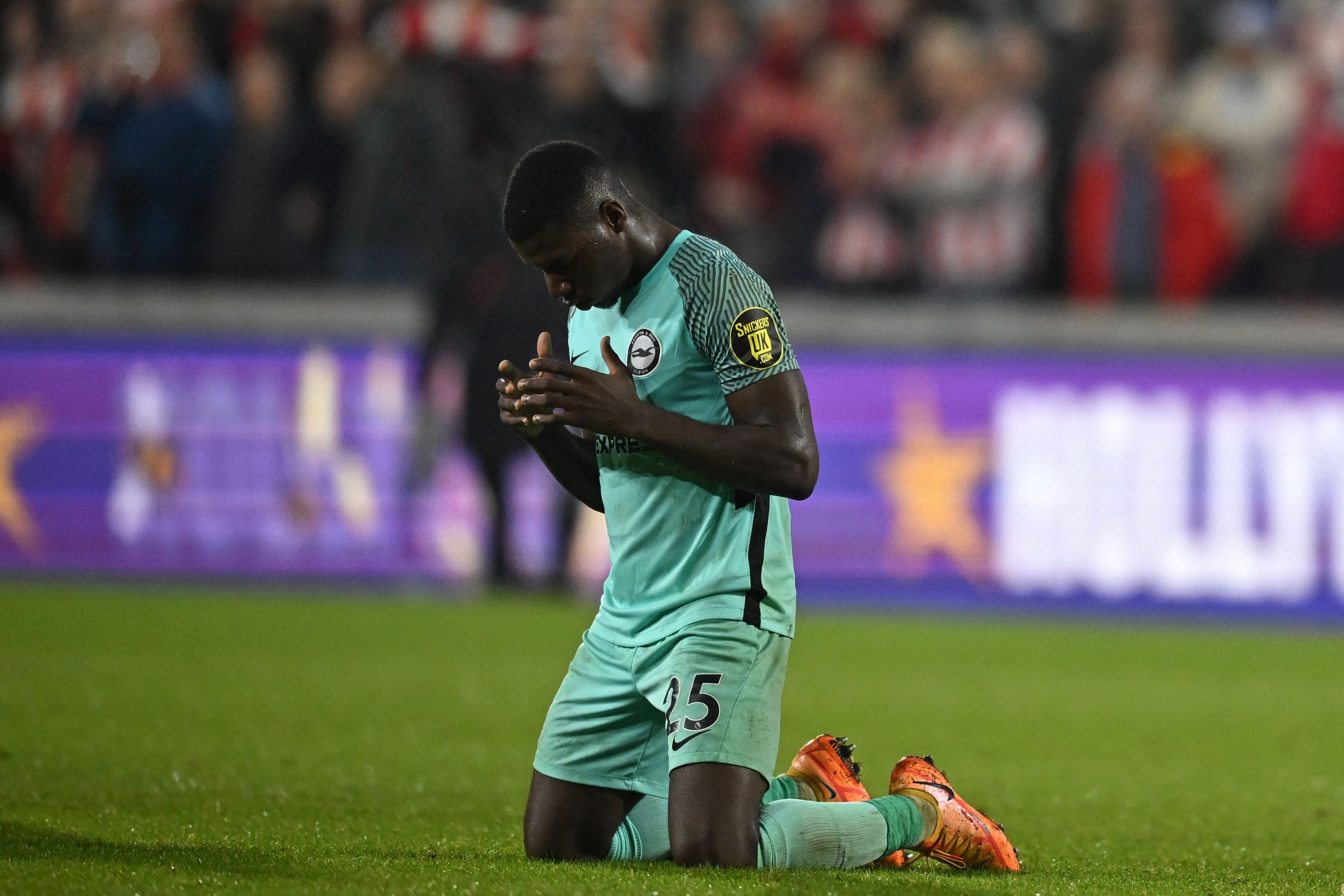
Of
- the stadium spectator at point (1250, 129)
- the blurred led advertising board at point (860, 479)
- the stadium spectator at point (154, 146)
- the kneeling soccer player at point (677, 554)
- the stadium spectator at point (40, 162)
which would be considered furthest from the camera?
the stadium spectator at point (40, 162)

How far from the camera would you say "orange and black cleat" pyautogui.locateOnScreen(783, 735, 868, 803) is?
4957mm

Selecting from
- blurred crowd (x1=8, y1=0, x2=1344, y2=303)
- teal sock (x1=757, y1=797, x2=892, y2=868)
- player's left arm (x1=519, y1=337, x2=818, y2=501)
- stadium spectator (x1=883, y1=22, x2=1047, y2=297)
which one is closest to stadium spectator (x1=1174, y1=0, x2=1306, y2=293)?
blurred crowd (x1=8, y1=0, x2=1344, y2=303)

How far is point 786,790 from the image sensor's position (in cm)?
492

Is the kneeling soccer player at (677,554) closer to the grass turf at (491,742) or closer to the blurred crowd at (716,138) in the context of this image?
the grass turf at (491,742)

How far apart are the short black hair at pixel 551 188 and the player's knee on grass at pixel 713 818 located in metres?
1.33

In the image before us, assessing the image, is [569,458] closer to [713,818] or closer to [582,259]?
[582,259]

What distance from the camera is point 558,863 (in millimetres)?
4598

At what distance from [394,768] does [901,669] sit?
151 inches

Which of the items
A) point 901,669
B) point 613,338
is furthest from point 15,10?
point 613,338

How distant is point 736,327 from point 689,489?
17.3 inches

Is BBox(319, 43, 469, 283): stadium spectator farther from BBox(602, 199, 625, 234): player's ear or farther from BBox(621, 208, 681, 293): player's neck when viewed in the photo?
BBox(602, 199, 625, 234): player's ear

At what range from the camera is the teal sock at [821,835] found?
455 centimetres

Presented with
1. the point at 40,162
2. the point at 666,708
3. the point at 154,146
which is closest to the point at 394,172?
the point at 154,146

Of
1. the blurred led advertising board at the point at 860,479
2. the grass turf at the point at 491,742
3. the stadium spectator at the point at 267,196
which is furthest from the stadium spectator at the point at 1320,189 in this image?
the stadium spectator at the point at 267,196
